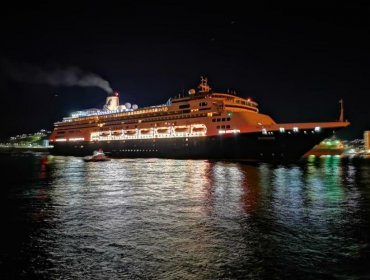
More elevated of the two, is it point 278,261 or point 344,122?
point 344,122

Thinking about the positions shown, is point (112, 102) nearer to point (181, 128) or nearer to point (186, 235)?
point (181, 128)

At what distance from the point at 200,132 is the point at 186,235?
51.1m

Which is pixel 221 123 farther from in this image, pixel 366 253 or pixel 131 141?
pixel 366 253

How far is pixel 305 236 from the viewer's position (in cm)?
1099

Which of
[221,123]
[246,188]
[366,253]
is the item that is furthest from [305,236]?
[221,123]

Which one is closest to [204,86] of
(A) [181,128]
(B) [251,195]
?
(A) [181,128]

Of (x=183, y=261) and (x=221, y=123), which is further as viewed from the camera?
(x=221, y=123)

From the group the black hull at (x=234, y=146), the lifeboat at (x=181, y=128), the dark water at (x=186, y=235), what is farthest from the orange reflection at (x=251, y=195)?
the lifeboat at (x=181, y=128)

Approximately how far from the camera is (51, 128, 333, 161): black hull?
169 feet

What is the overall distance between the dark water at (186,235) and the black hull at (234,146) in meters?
31.7

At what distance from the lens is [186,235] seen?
11.1m

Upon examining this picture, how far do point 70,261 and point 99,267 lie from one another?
1.06 m

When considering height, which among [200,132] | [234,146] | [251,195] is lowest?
[251,195]

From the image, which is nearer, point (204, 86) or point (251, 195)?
point (251, 195)
